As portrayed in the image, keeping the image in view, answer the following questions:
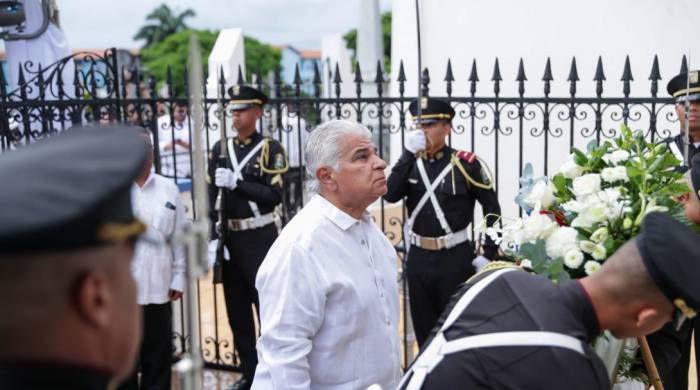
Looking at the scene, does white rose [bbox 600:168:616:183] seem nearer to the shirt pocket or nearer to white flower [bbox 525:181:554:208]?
white flower [bbox 525:181:554:208]

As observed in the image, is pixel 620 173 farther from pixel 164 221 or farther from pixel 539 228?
pixel 164 221

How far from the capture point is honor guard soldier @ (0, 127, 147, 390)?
38.9 inches

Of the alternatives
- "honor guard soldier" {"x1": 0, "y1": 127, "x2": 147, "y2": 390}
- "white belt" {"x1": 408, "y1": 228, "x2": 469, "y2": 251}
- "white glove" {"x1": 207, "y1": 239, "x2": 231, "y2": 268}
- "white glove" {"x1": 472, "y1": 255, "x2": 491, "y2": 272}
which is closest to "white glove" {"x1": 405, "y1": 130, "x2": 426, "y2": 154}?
"white belt" {"x1": 408, "y1": 228, "x2": 469, "y2": 251}

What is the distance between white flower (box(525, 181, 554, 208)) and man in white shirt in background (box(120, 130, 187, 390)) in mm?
2653

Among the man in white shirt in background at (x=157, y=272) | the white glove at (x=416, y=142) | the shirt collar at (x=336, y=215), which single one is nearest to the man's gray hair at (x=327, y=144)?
the shirt collar at (x=336, y=215)

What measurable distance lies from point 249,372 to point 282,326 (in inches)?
122

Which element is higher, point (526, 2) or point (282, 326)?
point (526, 2)

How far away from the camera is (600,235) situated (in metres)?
2.35

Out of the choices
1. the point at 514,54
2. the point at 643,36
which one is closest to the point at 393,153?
the point at 514,54

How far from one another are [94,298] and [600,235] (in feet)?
5.76

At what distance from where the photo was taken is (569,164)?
8.84ft

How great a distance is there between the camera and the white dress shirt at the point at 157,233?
15.5ft

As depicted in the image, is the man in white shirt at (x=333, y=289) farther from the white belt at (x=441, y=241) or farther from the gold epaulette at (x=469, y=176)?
the gold epaulette at (x=469, y=176)

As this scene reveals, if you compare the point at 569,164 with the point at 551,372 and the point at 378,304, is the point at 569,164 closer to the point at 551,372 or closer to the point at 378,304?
the point at 378,304
